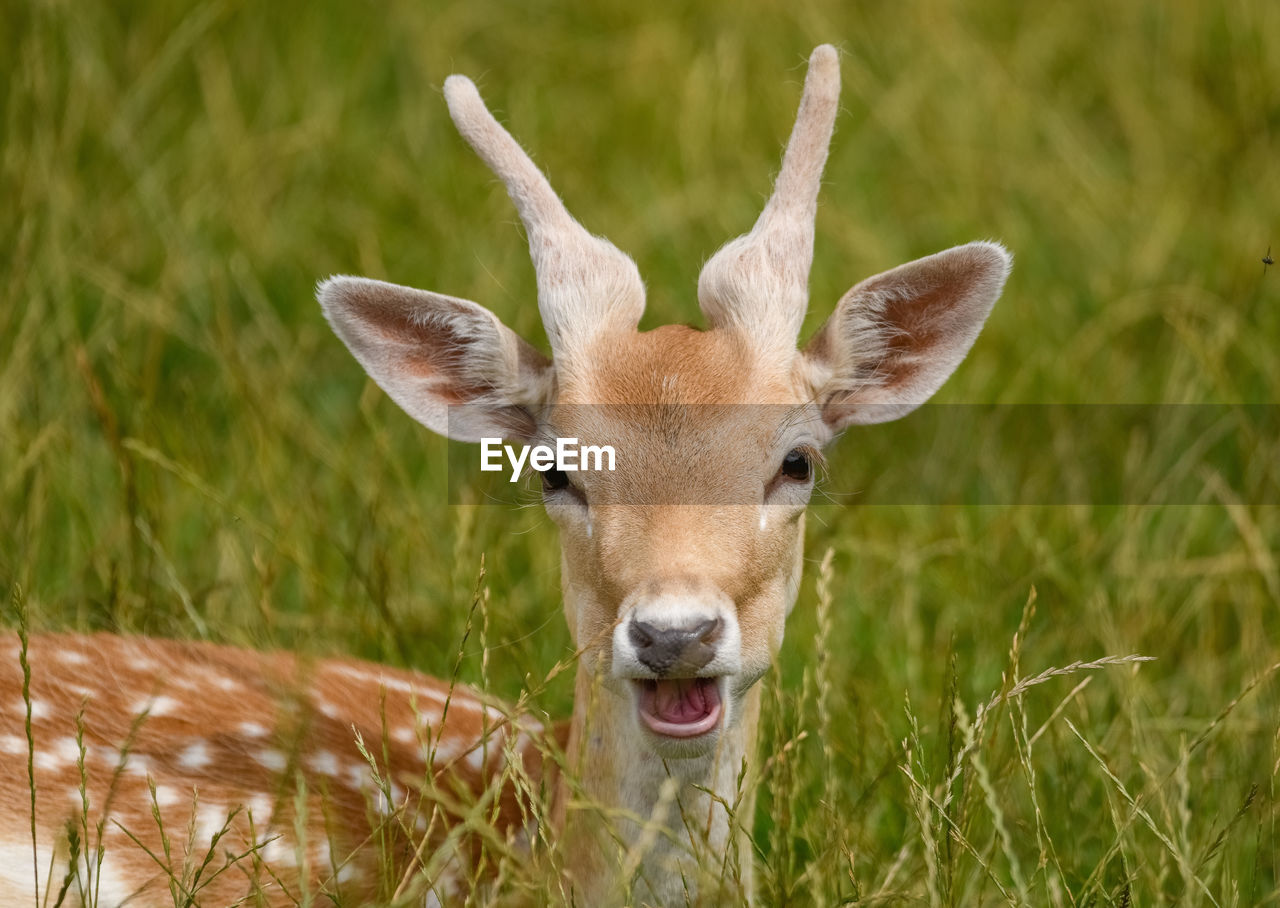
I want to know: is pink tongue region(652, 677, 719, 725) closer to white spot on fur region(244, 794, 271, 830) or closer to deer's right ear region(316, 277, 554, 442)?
deer's right ear region(316, 277, 554, 442)

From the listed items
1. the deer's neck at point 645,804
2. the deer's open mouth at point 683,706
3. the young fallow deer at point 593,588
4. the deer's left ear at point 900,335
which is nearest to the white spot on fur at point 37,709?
the young fallow deer at point 593,588

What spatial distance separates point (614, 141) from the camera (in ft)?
20.6

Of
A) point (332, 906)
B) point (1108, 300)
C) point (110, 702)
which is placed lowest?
point (332, 906)

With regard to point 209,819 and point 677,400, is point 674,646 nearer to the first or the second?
point 677,400

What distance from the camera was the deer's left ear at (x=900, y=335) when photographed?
9.80ft

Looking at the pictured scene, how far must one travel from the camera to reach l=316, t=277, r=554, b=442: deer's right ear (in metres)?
2.99

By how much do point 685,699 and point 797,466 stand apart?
19.0 inches

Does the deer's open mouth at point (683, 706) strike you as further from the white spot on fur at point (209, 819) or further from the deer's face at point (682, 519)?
the white spot on fur at point (209, 819)

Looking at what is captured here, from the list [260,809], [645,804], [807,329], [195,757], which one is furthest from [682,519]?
[807,329]

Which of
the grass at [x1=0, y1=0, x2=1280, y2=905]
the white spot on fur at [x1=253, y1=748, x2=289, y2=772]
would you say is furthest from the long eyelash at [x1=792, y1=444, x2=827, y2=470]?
the white spot on fur at [x1=253, y1=748, x2=289, y2=772]

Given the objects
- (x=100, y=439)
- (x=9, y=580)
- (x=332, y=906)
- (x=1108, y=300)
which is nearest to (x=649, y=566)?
(x=332, y=906)

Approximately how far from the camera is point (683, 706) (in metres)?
2.61

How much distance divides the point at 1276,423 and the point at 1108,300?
30.2 inches

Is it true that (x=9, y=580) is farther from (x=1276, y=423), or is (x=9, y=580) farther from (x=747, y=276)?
(x=1276, y=423)
